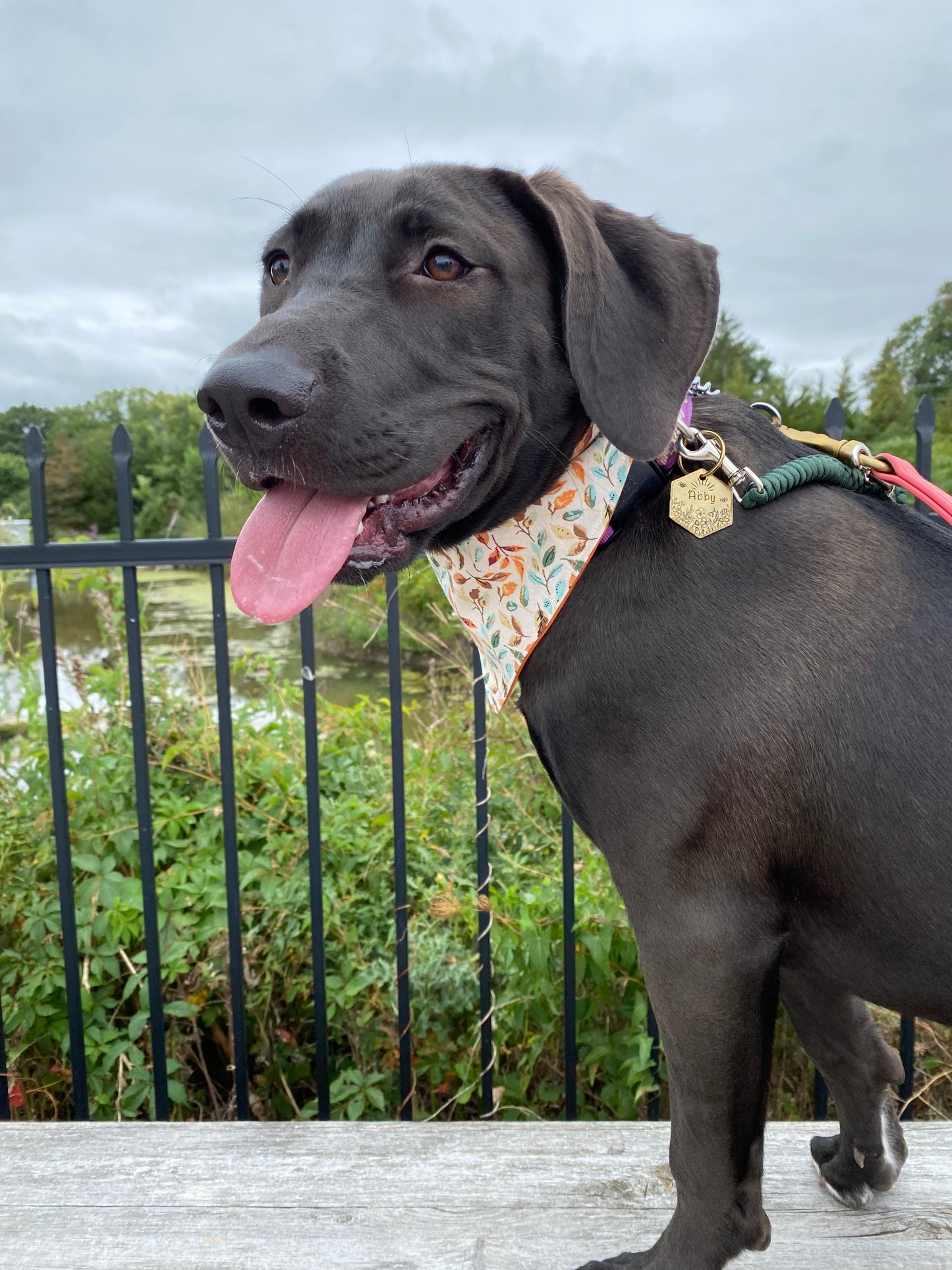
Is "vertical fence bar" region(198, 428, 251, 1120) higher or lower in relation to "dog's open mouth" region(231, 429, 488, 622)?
lower

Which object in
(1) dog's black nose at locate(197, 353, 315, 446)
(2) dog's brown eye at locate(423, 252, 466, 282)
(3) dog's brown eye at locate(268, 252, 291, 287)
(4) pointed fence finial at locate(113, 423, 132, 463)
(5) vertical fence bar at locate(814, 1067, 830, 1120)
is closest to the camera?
(1) dog's black nose at locate(197, 353, 315, 446)

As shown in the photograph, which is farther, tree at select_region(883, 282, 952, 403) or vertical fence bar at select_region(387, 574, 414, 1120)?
tree at select_region(883, 282, 952, 403)

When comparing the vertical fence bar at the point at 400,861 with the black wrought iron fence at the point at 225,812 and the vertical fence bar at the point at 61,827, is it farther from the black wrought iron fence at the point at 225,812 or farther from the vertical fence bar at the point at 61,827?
the vertical fence bar at the point at 61,827

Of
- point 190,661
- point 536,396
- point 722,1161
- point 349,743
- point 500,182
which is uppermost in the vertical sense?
point 500,182

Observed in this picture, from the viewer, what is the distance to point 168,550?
8.13ft

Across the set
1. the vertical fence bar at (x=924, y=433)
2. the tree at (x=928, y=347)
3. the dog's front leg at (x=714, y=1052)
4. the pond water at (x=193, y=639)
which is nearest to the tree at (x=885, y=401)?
the tree at (x=928, y=347)

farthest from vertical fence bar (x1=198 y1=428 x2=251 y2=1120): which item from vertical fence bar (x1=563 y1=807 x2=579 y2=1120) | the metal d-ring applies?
the metal d-ring

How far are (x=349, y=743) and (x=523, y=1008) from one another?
4.42 feet

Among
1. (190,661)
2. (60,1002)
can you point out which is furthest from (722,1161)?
(190,661)

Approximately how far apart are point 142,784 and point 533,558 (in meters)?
1.54

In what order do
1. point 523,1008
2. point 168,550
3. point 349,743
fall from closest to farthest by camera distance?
point 168,550 < point 523,1008 < point 349,743

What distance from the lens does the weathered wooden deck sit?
183 centimetres

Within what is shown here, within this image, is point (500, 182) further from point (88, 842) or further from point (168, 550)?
point (88, 842)

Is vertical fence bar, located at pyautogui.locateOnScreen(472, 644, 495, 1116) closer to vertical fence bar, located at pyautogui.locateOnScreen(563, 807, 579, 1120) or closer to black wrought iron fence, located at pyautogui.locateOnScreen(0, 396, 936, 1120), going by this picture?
black wrought iron fence, located at pyautogui.locateOnScreen(0, 396, 936, 1120)
